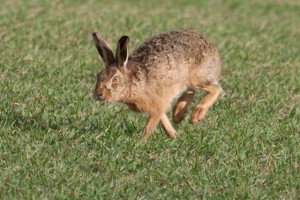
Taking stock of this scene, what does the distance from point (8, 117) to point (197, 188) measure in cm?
233

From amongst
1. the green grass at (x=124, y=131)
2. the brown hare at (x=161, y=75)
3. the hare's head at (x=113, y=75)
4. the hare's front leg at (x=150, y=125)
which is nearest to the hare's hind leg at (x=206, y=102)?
the brown hare at (x=161, y=75)

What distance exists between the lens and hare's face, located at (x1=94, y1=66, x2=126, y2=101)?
7566mm

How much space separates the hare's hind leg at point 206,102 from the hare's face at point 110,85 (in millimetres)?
1026

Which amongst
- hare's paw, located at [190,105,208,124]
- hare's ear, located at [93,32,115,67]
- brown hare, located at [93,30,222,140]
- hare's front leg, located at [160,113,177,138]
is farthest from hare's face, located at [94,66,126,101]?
hare's paw, located at [190,105,208,124]

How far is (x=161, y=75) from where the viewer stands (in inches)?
322

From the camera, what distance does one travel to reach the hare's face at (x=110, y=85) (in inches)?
298

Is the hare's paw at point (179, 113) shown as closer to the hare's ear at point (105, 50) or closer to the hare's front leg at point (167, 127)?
the hare's front leg at point (167, 127)

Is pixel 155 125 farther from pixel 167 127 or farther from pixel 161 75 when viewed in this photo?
pixel 161 75

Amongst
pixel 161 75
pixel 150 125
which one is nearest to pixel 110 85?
pixel 150 125

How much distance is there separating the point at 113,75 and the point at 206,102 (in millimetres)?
1410

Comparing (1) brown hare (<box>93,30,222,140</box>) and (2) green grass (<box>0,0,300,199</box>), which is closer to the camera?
(2) green grass (<box>0,0,300,199</box>)

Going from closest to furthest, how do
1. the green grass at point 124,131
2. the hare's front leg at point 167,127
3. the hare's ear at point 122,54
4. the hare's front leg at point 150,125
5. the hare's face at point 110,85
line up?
the green grass at point 124,131 → the hare's face at point 110,85 → the hare's ear at point 122,54 → the hare's front leg at point 150,125 → the hare's front leg at point 167,127

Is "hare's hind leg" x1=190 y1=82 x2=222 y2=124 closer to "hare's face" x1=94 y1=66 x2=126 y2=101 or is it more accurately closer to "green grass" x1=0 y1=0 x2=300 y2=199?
"green grass" x1=0 y1=0 x2=300 y2=199

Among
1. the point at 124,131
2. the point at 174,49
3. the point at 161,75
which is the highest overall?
the point at 174,49
